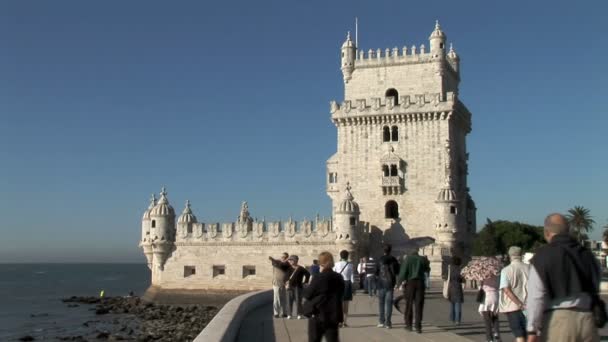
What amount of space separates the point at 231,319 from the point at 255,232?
28.9 m

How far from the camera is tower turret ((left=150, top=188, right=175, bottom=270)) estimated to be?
44.9m

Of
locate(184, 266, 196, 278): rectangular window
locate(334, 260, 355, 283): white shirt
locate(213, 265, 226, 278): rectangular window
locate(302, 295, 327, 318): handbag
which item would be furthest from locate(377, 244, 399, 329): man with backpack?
locate(184, 266, 196, 278): rectangular window

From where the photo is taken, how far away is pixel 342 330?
600 inches

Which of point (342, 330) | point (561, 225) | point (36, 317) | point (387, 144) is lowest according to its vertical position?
point (36, 317)

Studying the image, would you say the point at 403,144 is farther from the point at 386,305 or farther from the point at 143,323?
the point at 386,305

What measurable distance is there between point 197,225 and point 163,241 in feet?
8.33

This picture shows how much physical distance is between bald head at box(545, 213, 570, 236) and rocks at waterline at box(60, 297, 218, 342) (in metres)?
24.3

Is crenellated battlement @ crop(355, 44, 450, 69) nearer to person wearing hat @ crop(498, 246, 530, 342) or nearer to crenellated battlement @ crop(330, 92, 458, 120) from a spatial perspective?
crenellated battlement @ crop(330, 92, 458, 120)

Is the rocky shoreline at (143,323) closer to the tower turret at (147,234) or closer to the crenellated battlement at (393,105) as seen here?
the tower turret at (147,234)

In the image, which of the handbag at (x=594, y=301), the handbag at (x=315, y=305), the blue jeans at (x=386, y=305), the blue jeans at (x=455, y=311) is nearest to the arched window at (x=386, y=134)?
the blue jeans at (x=455, y=311)

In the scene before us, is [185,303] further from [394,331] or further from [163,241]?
[394,331]

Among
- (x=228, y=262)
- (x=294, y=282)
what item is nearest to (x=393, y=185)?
(x=228, y=262)

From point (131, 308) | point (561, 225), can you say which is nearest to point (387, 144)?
point (131, 308)

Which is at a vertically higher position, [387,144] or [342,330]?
[387,144]
